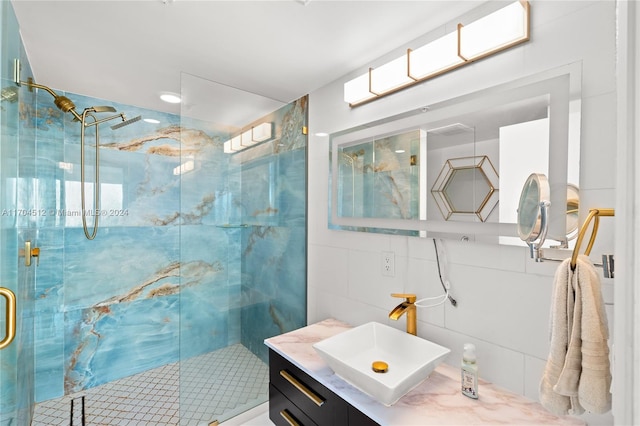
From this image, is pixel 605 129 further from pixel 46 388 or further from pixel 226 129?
pixel 46 388

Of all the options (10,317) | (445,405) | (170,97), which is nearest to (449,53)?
(445,405)

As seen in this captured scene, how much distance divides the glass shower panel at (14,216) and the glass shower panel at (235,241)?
699 mm

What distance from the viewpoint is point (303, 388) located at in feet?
4.84

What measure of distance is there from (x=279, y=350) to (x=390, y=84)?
1.55 meters

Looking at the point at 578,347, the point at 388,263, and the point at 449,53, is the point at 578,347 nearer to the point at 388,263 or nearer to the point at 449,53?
the point at 388,263

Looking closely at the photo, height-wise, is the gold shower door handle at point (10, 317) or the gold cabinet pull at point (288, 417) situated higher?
the gold shower door handle at point (10, 317)

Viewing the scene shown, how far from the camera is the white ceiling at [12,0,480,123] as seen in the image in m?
1.37

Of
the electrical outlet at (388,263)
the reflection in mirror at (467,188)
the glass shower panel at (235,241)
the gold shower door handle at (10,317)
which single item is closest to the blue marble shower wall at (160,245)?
the glass shower panel at (235,241)

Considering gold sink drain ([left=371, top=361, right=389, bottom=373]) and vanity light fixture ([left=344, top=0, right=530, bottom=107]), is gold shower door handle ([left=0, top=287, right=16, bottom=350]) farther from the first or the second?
vanity light fixture ([left=344, top=0, right=530, bottom=107])

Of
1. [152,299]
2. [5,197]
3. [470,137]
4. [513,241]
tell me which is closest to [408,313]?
[513,241]

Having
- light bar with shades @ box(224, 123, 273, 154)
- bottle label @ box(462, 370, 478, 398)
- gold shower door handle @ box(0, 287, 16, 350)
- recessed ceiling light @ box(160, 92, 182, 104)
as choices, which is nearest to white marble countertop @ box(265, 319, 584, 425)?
bottle label @ box(462, 370, 478, 398)

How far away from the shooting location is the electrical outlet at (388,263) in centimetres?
168

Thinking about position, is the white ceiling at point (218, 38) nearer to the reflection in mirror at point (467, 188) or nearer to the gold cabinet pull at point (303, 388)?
the reflection in mirror at point (467, 188)

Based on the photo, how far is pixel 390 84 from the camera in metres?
1.63
